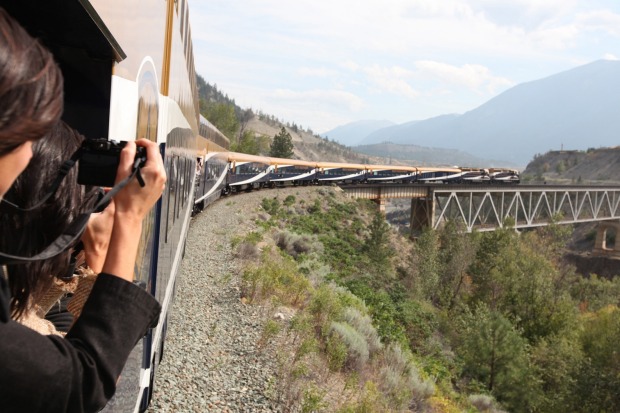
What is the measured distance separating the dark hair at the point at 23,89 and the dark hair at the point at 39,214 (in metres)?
0.28

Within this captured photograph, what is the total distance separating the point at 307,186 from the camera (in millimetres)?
41438

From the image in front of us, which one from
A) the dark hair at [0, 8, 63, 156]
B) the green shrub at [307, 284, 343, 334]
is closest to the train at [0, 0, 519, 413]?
the dark hair at [0, 8, 63, 156]

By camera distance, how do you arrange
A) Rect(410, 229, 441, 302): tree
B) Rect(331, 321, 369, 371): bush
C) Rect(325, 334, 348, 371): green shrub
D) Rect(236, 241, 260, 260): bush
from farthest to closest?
Rect(410, 229, 441, 302): tree
Rect(236, 241, 260, 260): bush
Rect(331, 321, 369, 371): bush
Rect(325, 334, 348, 371): green shrub

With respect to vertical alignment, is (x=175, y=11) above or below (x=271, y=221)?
above

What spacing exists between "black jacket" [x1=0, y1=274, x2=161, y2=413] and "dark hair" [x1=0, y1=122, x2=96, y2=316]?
0.18 m

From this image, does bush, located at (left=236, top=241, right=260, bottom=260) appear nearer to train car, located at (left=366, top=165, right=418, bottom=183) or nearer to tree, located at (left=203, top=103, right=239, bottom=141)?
train car, located at (left=366, top=165, right=418, bottom=183)

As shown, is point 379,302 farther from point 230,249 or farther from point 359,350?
point 359,350

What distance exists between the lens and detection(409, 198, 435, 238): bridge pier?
52844 mm

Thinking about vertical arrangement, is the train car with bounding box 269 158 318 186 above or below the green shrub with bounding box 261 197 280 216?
above

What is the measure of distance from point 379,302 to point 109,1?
635 inches

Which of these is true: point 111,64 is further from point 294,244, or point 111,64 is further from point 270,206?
point 270,206

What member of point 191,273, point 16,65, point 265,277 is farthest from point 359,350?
point 16,65

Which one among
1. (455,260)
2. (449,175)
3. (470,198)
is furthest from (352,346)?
(449,175)

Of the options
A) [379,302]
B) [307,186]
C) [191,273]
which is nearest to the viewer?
[191,273]
